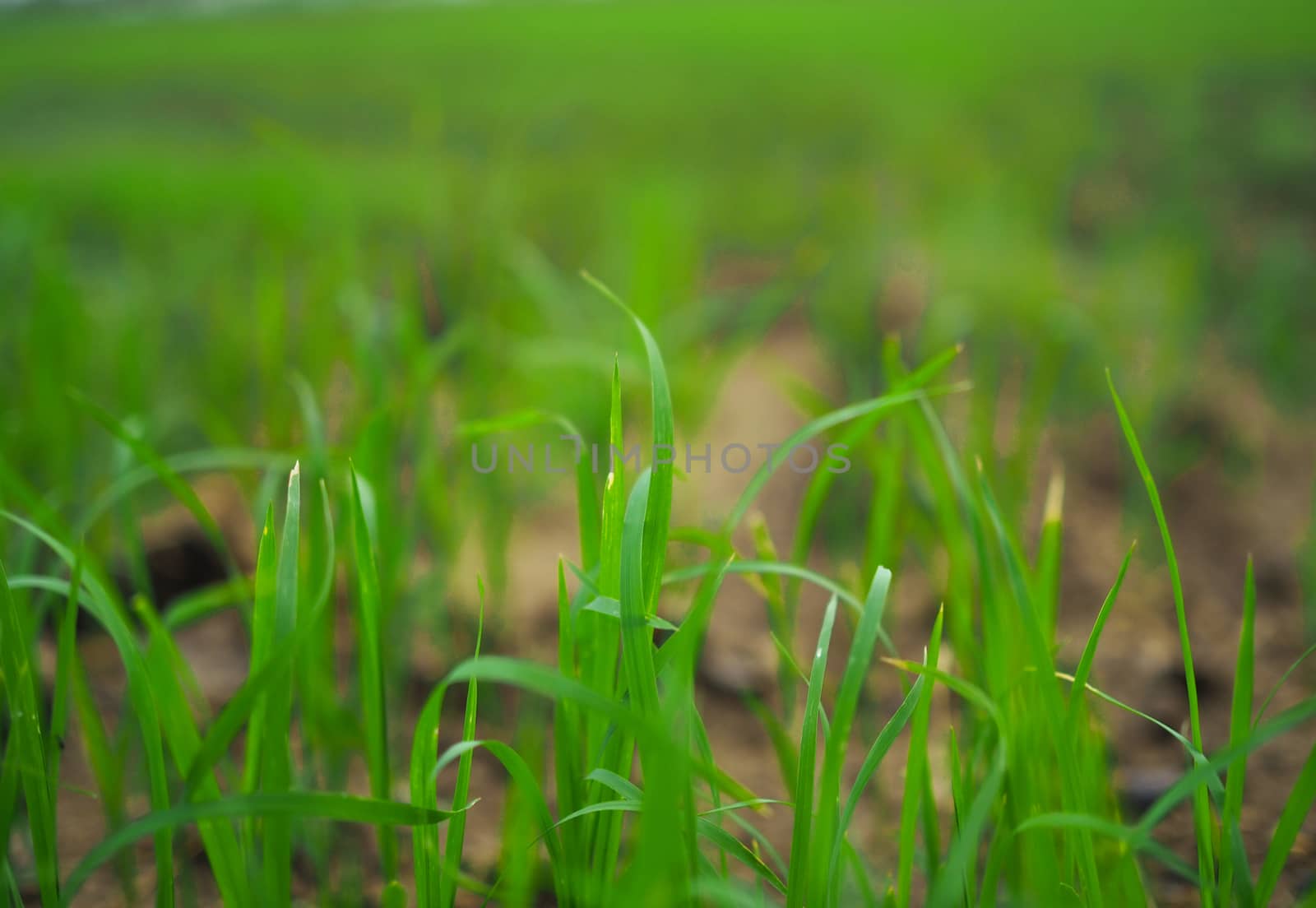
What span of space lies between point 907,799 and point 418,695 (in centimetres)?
48

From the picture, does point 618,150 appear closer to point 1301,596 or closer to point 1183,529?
point 1183,529

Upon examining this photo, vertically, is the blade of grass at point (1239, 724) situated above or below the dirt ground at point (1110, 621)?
above

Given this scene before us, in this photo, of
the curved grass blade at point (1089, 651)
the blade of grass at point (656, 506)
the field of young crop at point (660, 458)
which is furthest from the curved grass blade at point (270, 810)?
the curved grass blade at point (1089, 651)

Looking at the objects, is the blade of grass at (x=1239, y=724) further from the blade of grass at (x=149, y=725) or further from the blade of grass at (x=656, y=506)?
the blade of grass at (x=149, y=725)

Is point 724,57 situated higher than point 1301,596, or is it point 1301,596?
point 724,57

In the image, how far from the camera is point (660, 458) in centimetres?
35

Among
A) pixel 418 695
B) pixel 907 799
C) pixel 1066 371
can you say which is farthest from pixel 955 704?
pixel 1066 371

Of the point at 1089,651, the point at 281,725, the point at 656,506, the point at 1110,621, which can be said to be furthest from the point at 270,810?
the point at 1110,621

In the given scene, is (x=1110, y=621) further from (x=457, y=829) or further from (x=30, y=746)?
(x=30, y=746)

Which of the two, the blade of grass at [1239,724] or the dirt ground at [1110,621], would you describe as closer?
the blade of grass at [1239,724]

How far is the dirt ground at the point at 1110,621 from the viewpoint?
57cm

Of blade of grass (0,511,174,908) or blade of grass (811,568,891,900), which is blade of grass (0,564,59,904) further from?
blade of grass (811,568,891,900)

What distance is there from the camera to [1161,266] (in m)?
1.27

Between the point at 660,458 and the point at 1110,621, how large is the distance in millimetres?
634
